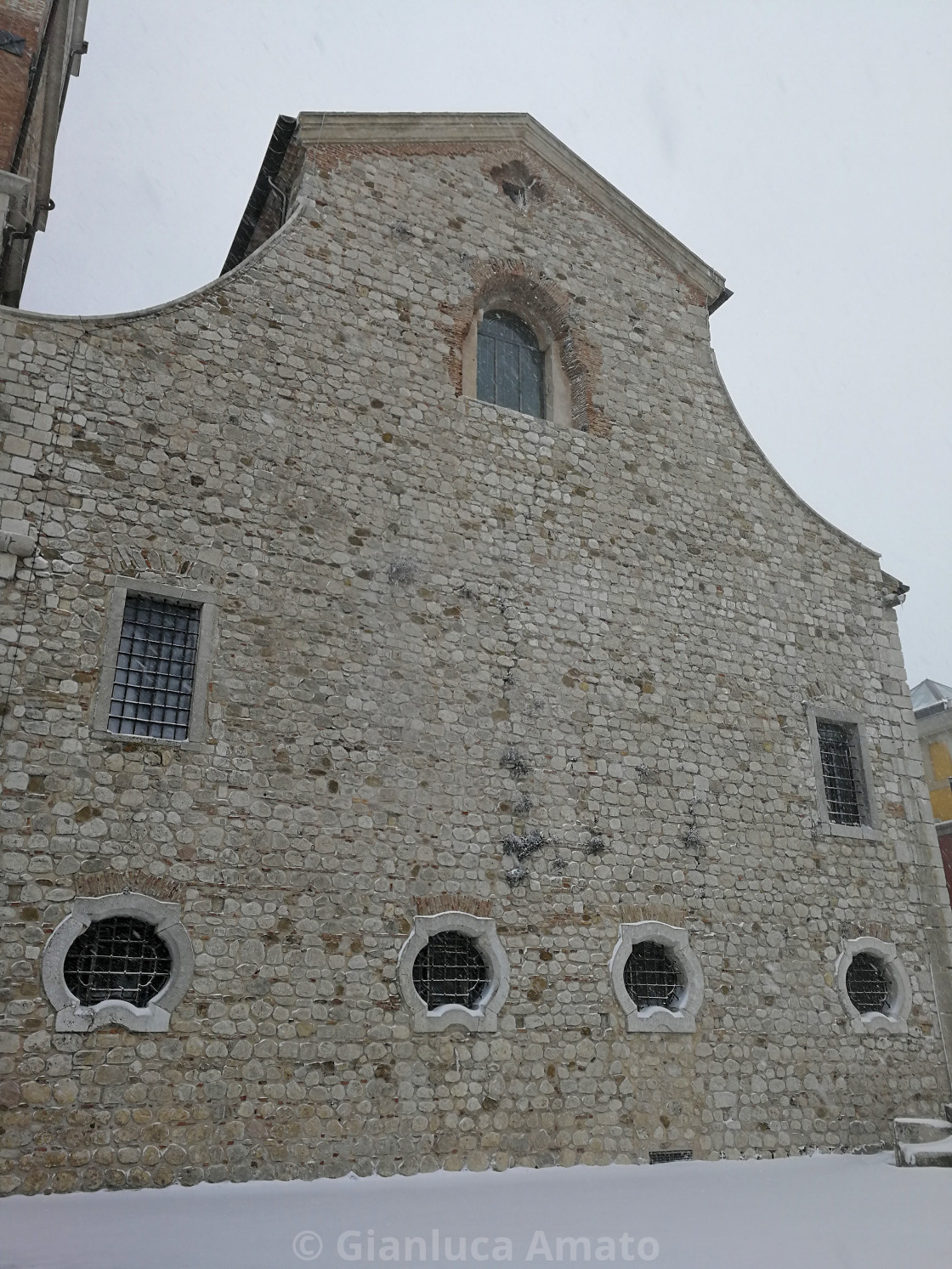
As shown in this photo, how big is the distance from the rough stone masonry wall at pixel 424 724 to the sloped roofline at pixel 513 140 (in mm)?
291

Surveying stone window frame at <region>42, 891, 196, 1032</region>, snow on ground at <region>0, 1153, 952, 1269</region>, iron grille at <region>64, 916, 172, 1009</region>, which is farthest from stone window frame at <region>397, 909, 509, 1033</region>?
iron grille at <region>64, 916, 172, 1009</region>

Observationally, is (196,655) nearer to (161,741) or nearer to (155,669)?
(155,669)

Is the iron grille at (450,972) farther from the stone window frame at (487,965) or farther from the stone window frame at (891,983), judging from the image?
the stone window frame at (891,983)

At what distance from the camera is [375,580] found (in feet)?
33.2

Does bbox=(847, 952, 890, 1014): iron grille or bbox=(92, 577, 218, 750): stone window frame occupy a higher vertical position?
bbox=(92, 577, 218, 750): stone window frame

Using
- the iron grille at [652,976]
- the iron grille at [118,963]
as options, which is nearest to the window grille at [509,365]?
the iron grille at [652,976]

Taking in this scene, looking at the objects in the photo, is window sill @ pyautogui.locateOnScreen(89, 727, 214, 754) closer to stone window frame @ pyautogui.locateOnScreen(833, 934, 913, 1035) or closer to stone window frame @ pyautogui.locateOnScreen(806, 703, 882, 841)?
stone window frame @ pyautogui.locateOnScreen(806, 703, 882, 841)

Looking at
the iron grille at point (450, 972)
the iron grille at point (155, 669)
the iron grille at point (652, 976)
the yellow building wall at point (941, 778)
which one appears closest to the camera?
the iron grille at point (155, 669)

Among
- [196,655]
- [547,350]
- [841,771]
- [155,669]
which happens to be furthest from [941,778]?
[155,669]

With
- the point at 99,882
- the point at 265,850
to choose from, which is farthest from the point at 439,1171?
the point at 99,882

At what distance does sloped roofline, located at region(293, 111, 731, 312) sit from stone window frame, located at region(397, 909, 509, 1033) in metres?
8.84

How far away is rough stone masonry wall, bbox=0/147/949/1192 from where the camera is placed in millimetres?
8141

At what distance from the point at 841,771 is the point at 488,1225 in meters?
7.60

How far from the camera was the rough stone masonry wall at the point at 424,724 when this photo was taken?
8.14 meters
